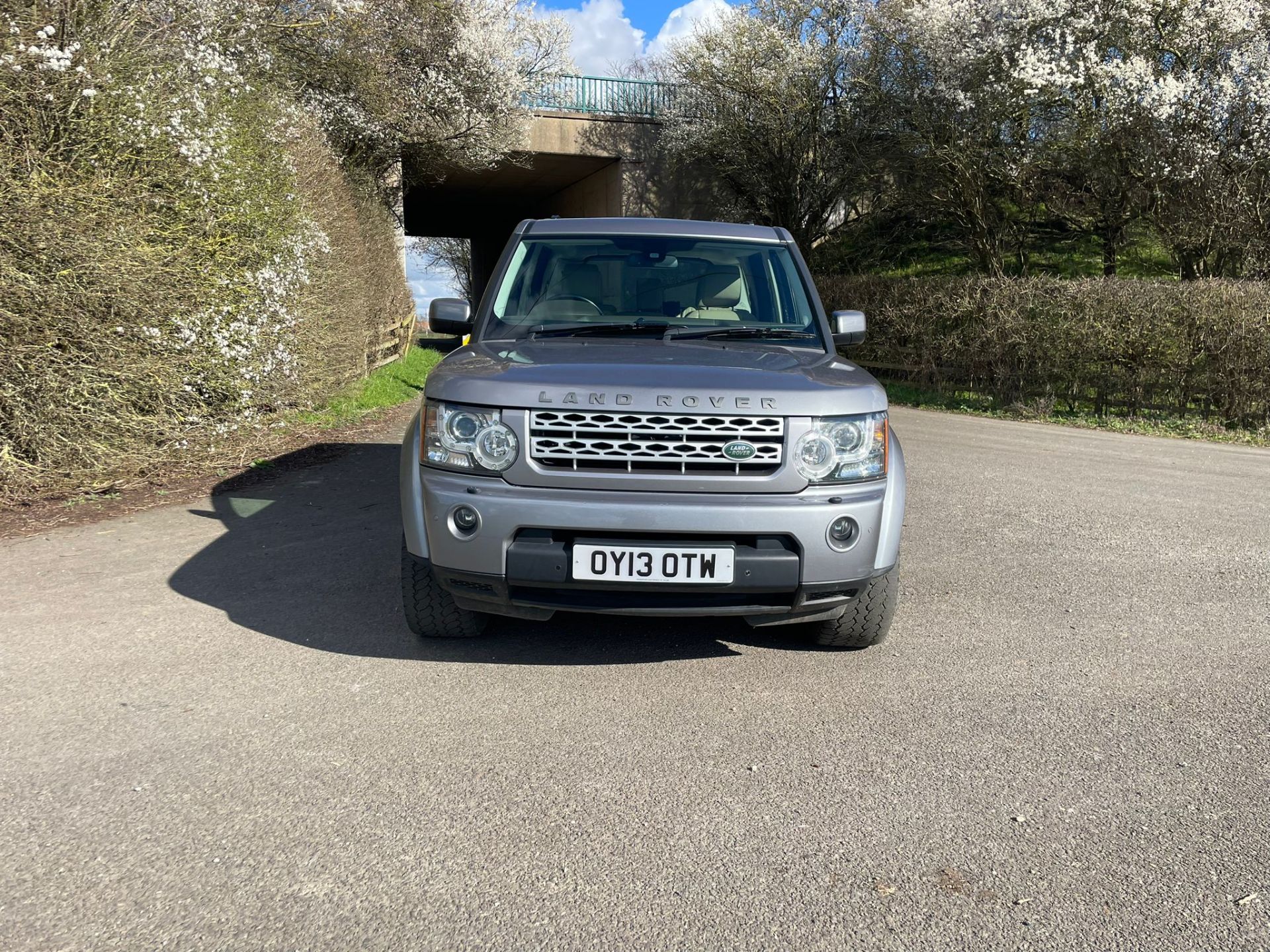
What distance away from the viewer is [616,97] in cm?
2909

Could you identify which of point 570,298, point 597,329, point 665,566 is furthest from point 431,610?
point 570,298

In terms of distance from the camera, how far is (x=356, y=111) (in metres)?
17.5

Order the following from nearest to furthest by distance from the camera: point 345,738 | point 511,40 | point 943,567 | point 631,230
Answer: point 345,738
point 631,230
point 943,567
point 511,40

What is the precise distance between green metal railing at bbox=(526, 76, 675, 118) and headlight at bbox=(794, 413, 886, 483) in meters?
26.6

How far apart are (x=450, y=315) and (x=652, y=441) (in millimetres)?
1800

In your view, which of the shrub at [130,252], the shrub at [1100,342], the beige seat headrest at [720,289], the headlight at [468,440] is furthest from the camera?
the shrub at [1100,342]

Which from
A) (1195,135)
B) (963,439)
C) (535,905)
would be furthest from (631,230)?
(1195,135)

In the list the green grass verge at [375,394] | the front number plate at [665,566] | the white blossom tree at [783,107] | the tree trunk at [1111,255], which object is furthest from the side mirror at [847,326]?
the white blossom tree at [783,107]

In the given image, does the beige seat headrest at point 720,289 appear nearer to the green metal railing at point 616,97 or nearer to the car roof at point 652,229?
the car roof at point 652,229

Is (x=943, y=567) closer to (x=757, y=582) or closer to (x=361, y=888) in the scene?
(x=757, y=582)

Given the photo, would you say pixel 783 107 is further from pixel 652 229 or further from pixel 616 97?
pixel 652 229

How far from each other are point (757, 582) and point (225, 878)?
2.00 m

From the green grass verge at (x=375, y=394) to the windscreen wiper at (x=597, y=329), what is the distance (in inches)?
191

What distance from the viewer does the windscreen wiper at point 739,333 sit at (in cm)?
454
